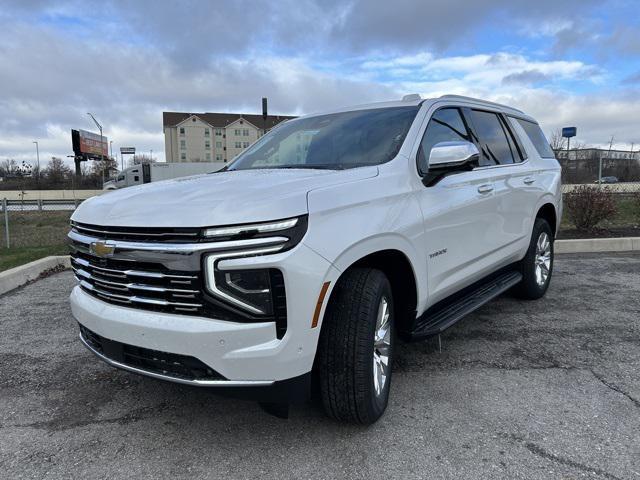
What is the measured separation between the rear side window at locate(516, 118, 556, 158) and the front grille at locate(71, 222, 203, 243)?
4.24 metres

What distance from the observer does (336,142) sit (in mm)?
3641

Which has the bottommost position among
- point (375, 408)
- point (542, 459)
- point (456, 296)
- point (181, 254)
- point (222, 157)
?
point (542, 459)

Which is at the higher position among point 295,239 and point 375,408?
point 295,239

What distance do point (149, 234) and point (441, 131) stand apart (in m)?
2.36

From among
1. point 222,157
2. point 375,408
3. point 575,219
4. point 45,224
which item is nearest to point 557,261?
point 575,219

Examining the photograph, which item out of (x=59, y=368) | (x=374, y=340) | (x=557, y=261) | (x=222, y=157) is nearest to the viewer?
(x=374, y=340)

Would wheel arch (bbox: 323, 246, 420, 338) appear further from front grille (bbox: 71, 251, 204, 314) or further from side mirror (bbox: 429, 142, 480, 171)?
front grille (bbox: 71, 251, 204, 314)

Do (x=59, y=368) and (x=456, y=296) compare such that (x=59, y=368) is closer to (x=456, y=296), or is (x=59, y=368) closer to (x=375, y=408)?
(x=375, y=408)

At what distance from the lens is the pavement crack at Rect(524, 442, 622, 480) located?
235cm

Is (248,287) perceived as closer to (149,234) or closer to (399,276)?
(149,234)

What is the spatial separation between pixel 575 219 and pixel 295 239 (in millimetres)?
9314

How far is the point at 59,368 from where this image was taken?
3.73 meters

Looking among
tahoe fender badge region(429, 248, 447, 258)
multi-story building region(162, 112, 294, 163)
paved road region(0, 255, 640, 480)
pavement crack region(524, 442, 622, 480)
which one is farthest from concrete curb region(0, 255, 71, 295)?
multi-story building region(162, 112, 294, 163)

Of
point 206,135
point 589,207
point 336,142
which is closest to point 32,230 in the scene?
point 336,142
